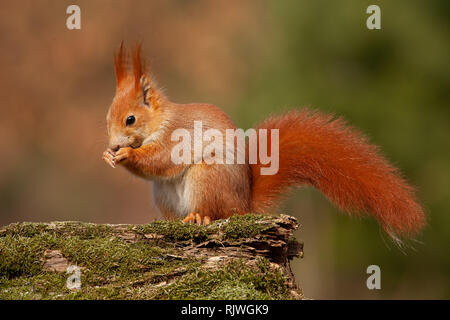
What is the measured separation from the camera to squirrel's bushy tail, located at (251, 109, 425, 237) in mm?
2719

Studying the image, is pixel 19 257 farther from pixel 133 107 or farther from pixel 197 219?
pixel 133 107

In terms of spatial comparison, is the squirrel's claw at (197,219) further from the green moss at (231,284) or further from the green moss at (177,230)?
the green moss at (231,284)

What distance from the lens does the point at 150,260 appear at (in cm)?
225

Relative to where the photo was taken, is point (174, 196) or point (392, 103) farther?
point (392, 103)

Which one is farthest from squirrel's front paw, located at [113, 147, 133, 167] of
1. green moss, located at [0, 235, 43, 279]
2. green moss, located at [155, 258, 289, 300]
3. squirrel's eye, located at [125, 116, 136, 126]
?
green moss, located at [155, 258, 289, 300]

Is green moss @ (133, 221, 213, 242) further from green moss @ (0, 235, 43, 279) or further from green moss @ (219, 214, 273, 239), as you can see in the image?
green moss @ (0, 235, 43, 279)

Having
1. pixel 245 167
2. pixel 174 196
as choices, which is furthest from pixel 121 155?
pixel 245 167

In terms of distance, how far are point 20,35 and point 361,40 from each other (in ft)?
18.6

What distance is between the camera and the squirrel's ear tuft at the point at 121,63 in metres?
3.32

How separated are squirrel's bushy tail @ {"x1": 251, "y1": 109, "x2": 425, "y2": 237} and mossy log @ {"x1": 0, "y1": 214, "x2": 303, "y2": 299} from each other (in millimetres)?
486

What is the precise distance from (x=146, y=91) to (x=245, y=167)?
2.37ft

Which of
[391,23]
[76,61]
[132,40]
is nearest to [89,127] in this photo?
[76,61]

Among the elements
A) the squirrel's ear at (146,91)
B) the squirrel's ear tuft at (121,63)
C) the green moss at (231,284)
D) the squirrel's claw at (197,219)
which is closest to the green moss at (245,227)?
the green moss at (231,284)

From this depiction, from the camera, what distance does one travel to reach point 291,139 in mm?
3023
